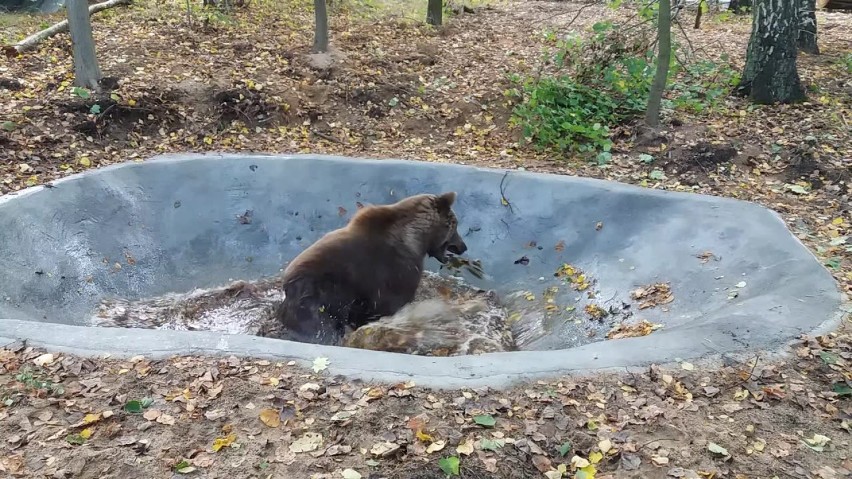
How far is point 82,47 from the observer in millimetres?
9711

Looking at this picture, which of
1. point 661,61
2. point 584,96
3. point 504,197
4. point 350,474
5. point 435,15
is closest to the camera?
point 350,474

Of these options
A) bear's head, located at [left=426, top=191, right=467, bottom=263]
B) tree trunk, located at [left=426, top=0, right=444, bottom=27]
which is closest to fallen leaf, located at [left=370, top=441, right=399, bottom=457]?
bear's head, located at [left=426, top=191, right=467, bottom=263]

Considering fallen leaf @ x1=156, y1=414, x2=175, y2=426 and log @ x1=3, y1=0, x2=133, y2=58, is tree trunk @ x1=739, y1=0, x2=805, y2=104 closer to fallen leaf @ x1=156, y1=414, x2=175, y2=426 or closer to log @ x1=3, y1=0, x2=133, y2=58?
fallen leaf @ x1=156, y1=414, x2=175, y2=426

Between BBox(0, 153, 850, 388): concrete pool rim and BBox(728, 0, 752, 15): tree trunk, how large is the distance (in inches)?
660

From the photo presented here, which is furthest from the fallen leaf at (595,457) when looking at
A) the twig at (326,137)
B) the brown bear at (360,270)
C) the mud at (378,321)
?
the twig at (326,137)

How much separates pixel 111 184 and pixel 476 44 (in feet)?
30.7

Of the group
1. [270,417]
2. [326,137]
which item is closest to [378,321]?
[270,417]

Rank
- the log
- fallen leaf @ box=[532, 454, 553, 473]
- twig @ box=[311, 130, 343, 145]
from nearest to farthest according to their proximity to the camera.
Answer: fallen leaf @ box=[532, 454, 553, 473], twig @ box=[311, 130, 343, 145], the log

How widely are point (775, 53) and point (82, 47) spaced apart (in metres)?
11.2

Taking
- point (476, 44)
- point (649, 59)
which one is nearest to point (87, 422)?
point (649, 59)

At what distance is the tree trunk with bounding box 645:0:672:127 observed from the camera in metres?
9.16

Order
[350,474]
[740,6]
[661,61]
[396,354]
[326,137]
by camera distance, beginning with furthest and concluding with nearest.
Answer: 1. [740,6]
2. [326,137]
3. [661,61]
4. [396,354]
5. [350,474]

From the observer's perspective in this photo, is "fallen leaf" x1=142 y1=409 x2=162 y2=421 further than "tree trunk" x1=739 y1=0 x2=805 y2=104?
No

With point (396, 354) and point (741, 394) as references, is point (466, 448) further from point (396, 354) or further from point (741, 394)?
point (741, 394)
